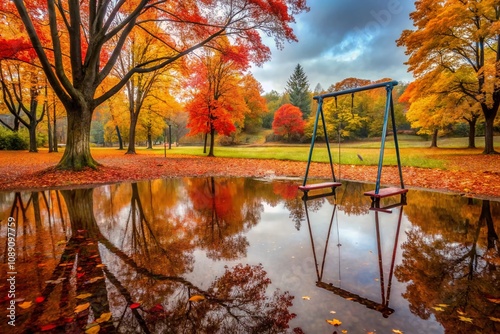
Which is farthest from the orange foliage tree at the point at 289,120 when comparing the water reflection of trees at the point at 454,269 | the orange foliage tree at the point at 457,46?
the water reflection of trees at the point at 454,269

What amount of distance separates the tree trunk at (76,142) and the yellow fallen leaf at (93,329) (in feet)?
35.9

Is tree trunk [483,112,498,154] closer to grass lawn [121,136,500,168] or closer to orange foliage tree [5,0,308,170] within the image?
grass lawn [121,136,500,168]

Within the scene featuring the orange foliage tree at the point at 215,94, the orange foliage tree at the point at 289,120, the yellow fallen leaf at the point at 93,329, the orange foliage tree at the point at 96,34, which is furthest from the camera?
the orange foliage tree at the point at 289,120

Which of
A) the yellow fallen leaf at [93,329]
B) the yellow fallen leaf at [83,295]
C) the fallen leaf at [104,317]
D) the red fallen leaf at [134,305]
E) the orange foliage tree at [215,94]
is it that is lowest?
the fallen leaf at [104,317]

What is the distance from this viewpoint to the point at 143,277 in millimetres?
3311

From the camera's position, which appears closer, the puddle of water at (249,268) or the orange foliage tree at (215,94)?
the puddle of water at (249,268)

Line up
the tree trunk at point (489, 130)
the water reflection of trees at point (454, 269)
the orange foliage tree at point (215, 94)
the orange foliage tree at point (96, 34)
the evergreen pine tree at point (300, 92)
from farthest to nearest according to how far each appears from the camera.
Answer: the evergreen pine tree at point (300, 92) < the orange foliage tree at point (215, 94) < the tree trunk at point (489, 130) < the orange foliage tree at point (96, 34) < the water reflection of trees at point (454, 269)

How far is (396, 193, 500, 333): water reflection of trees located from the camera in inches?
102

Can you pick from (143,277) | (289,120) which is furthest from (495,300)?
(289,120)

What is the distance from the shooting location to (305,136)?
190 ft

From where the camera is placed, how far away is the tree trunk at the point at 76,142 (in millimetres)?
11508

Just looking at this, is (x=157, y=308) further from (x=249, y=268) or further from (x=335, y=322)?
(x=335, y=322)

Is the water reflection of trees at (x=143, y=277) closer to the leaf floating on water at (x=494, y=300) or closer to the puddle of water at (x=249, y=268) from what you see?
the puddle of water at (x=249, y=268)

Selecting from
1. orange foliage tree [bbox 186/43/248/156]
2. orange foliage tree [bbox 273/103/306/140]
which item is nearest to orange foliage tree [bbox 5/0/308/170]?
orange foliage tree [bbox 186/43/248/156]
